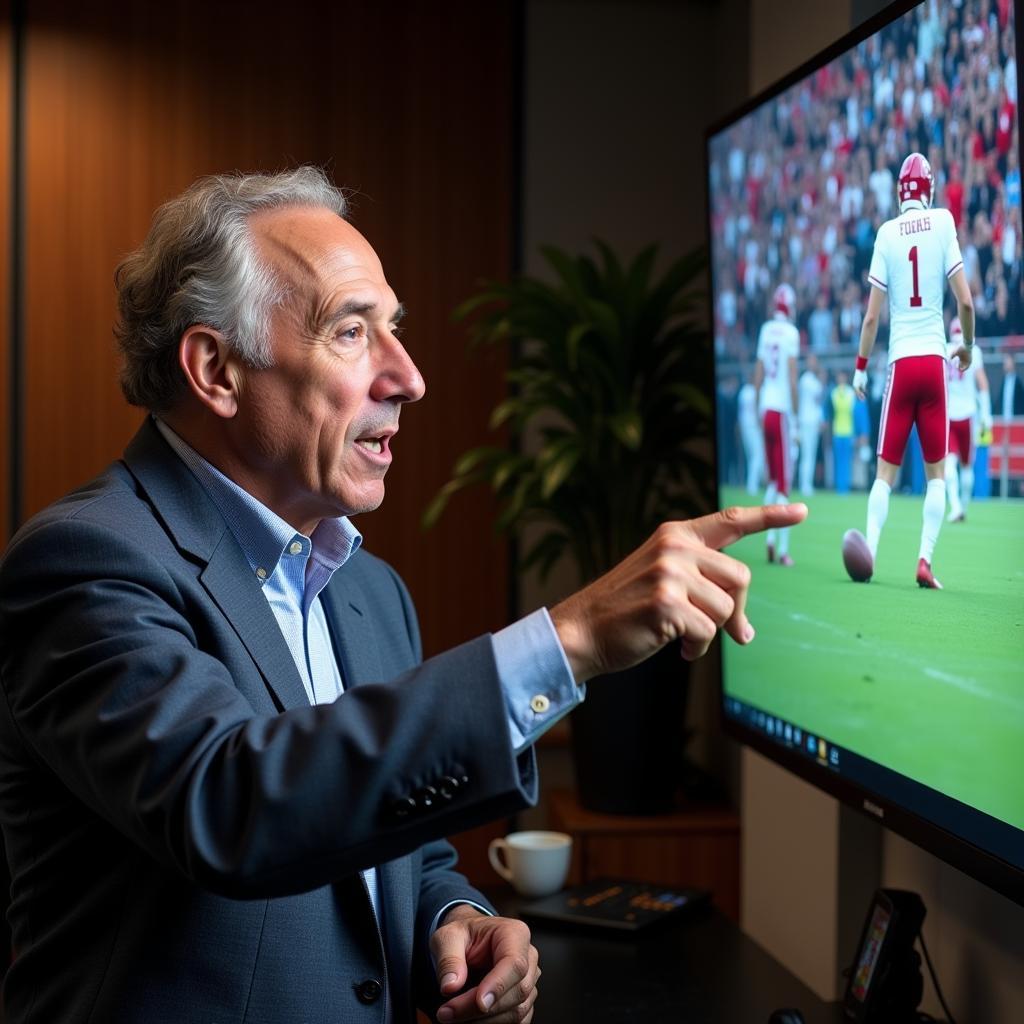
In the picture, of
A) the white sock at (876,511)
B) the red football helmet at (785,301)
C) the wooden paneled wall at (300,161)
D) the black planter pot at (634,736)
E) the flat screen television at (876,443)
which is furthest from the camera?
the wooden paneled wall at (300,161)

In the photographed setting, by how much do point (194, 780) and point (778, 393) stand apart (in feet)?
4.34

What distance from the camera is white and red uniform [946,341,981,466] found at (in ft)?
5.03

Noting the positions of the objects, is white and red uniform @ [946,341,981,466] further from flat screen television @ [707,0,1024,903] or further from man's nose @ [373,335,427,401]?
man's nose @ [373,335,427,401]

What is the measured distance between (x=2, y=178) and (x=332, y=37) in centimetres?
108

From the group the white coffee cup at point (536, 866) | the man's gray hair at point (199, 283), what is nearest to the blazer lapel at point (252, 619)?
the man's gray hair at point (199, 283)

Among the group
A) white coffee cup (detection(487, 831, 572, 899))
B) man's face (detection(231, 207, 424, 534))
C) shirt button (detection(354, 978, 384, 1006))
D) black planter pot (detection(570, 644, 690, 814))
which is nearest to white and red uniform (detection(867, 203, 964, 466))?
man's face (detection(231, 207, 424, 534))

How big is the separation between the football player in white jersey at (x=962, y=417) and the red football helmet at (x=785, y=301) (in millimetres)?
487

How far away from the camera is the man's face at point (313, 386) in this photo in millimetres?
1522

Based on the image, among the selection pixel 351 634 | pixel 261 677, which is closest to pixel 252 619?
pixel 261 677

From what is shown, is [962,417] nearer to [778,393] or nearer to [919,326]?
[919,326]

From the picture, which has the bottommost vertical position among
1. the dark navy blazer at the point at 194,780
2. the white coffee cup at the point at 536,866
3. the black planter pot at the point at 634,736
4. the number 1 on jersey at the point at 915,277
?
the white coffee cup at the point at 536,866

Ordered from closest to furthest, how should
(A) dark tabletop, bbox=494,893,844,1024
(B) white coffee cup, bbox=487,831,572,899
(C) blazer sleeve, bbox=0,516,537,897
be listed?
(C) blazer sleeve, bbox=0,516,537,897 → (A) dark tabletop, bbox=494,893,844,1024 → (B) white coffee cup, bbox=487,831,572,899

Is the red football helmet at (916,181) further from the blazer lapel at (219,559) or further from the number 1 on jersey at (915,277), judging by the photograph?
the blazer lapel at (219,559)

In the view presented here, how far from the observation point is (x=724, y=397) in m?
2.38
